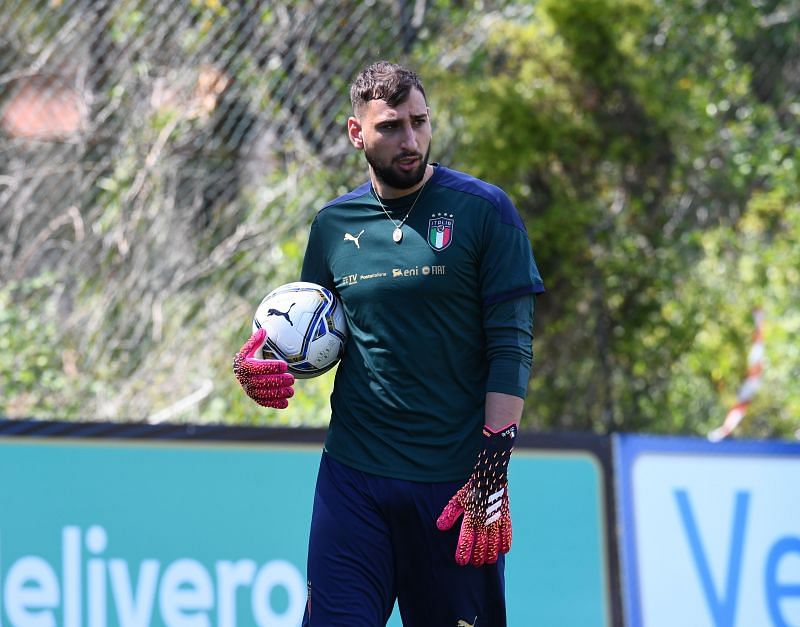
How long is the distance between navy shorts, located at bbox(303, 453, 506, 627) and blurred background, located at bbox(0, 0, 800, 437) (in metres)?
3.37

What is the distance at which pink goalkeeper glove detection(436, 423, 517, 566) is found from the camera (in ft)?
11.8

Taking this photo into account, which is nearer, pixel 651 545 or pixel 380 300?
pixel 380 300

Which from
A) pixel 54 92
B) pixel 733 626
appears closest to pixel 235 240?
pixel 54 92

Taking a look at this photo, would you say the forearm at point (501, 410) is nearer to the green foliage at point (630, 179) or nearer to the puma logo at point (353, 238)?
the puma logo at point (353, 238)

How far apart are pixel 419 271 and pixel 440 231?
0.14 meters

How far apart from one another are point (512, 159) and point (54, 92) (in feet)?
9.38

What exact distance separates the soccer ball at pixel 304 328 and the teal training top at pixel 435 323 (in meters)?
0.09

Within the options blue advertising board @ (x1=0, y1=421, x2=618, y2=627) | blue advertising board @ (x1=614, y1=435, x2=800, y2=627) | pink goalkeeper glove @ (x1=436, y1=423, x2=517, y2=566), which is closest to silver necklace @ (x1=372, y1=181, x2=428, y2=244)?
pink goalkeeper glove @ (x1=436, y1=423, x2=517, y2=566)

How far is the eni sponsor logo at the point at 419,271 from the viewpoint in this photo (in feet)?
12.2

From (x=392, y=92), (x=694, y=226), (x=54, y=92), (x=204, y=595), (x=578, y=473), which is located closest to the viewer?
(x=392, y=92)

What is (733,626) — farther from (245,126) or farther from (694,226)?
(245,126)

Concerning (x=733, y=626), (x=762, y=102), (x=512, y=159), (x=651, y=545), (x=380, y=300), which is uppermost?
(x=762, y=102)

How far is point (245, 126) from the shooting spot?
7.22 meters

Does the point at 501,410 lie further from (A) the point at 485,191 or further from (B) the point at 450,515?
(A) the point at 485,191
